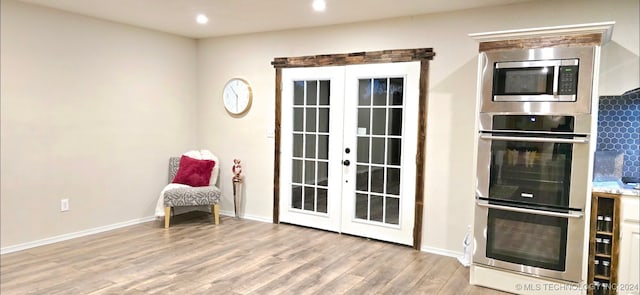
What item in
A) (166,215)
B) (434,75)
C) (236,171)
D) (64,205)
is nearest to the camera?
(434,75)

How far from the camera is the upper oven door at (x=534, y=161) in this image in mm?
2928

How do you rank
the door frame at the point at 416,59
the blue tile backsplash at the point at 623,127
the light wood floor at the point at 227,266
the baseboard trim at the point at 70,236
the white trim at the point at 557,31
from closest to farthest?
the white trim at the point at 557,31 < the light wood floor at the point at 227,266 < the blue tile backsplash at the point at 623,127 < the baseboard trim at the point at 70,236 < the door frame at the point at 416,59

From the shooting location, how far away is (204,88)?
18.6ft

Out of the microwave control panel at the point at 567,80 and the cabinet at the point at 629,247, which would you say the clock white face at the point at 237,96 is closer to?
the microwave control panel at the point at 567,80

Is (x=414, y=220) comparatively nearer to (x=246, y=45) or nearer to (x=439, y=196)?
(x=439, y=196)

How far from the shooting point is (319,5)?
12.5ft

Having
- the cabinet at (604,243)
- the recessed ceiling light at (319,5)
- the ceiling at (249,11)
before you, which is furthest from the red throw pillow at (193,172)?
the cabinet at (604,243)

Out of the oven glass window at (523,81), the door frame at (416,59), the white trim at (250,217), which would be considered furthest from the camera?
the white trim at (250,217)

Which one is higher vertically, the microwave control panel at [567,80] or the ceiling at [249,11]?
the ceiling at [249,11]

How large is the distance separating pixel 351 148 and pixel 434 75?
45.8 inches

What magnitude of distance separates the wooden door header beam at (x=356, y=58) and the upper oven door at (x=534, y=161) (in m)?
1.15

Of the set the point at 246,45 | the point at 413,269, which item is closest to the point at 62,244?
Answer: the point at 246,45

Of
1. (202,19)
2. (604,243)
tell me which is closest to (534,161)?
(604,243)

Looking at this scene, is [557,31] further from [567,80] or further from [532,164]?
[532,164]
